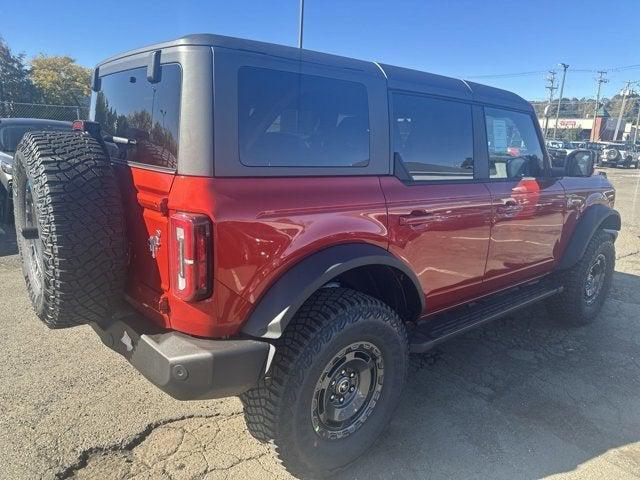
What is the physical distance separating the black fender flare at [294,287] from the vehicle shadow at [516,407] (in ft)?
3.34

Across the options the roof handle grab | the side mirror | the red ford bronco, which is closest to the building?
the side mirror

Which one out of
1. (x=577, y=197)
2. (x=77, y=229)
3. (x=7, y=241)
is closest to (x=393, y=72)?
(x=77, y=229)

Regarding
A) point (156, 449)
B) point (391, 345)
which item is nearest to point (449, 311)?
point (391, 345)

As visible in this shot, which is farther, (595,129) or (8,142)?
(595,129)

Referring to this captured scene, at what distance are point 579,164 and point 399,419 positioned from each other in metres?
2.75

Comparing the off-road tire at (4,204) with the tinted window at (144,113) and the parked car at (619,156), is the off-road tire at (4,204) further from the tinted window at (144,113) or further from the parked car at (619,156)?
the parked car at (619,156)

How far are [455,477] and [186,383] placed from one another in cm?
151

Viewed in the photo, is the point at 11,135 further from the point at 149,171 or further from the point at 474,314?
the point at 474,314

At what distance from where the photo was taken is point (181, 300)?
2100mm

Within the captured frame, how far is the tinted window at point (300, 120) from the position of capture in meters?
2.13

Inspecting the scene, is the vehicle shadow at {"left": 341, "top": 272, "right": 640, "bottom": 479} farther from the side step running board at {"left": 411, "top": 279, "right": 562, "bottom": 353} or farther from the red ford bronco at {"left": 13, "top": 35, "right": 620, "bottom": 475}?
the side step running board at {"left": 411, "top": 279, "right": 562, "bottom": 353}

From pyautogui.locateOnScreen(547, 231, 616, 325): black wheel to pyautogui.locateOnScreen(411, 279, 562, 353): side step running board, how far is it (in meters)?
0.24

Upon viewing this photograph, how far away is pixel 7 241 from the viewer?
665 cm

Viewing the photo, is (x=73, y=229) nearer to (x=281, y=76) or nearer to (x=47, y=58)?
(x=281, y=76)
